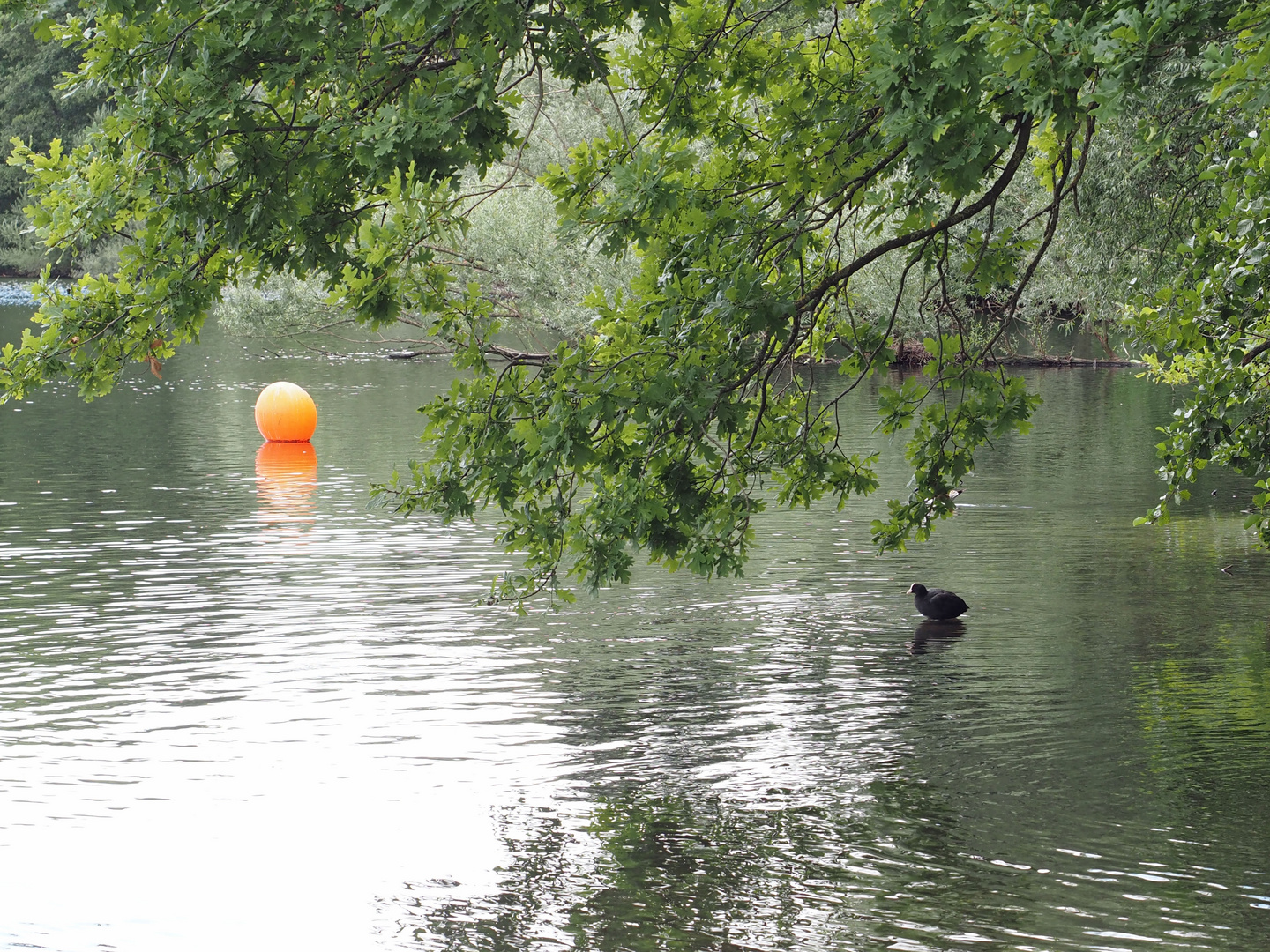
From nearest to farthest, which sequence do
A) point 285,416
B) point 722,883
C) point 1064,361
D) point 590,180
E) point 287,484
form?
point 722,883 < point 590,180 < point 287,484 < point 285,416 < point 1064,361

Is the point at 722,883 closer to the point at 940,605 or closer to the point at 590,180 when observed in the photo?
the point at 590,180

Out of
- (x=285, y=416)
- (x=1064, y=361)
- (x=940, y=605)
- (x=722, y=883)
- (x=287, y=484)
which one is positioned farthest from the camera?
(x=1064, y=361)

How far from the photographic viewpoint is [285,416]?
30.9 metres

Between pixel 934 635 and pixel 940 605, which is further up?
Answer: pixel 940 605

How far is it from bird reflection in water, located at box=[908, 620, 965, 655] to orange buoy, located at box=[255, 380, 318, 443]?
1803 cm

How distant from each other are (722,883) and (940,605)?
7.45 m

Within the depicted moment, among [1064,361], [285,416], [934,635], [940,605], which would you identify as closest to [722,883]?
[934,635]

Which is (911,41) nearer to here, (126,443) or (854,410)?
(126,443)

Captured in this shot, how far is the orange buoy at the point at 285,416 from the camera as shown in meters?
30.9

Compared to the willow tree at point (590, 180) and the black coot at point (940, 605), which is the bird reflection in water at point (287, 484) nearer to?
the black coot at point (940, 605)

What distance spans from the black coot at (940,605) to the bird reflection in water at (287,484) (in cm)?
950

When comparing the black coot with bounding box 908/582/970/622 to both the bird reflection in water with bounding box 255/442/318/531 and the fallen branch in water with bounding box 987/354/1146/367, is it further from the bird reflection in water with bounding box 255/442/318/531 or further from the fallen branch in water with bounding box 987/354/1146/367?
the fallen branch in water with bounding box 987/354/1146/367

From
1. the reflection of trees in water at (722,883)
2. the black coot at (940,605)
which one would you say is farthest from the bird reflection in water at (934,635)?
the reflection of trees in water at (722,883)

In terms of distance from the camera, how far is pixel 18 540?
20.5m
